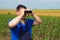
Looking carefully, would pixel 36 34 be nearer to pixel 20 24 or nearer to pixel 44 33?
pixel 44 33

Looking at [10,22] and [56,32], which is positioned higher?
[10,22]

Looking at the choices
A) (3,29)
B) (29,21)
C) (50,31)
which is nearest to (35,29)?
(50,31)

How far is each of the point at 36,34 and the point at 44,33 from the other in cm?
44

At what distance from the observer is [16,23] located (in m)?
4.27

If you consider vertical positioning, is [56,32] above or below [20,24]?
below

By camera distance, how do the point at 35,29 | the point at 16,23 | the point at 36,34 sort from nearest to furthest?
the point at 16,23
the point at 36,34
the point at 35,29

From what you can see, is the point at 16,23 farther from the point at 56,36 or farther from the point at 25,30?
the point at 56,36

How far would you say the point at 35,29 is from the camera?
561 inches

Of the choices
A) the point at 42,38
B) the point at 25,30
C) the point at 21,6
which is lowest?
the point at 42,38

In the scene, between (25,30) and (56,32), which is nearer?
(25,30)

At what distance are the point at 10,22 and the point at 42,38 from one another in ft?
27.5

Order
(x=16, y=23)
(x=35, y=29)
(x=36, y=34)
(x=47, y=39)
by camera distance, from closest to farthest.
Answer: (x=16, y=23) → (x=47, y=39) → (x=36, y=34) → (x=35, y=29)

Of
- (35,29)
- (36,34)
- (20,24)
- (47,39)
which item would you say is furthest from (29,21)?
(35,29)

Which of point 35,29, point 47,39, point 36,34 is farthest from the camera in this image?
point 35,29
